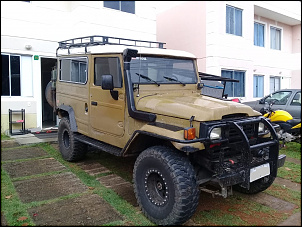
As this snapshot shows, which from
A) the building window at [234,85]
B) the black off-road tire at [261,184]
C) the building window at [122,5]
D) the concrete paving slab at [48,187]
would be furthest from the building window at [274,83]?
the concrete paving slab at [48,187]

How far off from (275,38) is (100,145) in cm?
1544

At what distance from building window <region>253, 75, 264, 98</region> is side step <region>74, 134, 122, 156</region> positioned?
38.7ft

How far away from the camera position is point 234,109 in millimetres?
3549

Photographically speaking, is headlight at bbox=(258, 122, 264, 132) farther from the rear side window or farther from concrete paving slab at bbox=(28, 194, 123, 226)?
the rear side window

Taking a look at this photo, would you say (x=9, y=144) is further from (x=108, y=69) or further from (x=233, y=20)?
Answer: (x=233, y=20)

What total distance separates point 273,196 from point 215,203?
3.09 ft

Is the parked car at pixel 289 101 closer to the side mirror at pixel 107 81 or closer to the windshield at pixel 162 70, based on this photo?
the windshield at pixel 162 70

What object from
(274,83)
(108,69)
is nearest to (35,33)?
(108,69)

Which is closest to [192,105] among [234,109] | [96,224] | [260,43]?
[234,109]

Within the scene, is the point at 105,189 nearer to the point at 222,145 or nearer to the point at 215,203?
the point at 215,203

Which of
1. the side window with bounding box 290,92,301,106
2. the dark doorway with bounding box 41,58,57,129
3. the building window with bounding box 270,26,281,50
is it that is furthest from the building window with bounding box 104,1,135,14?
the building window with bounding box 270,26,281,50

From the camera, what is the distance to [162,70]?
14.7ft

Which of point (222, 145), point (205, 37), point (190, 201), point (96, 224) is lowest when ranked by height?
point (96, 224)

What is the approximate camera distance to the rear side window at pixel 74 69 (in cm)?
526
